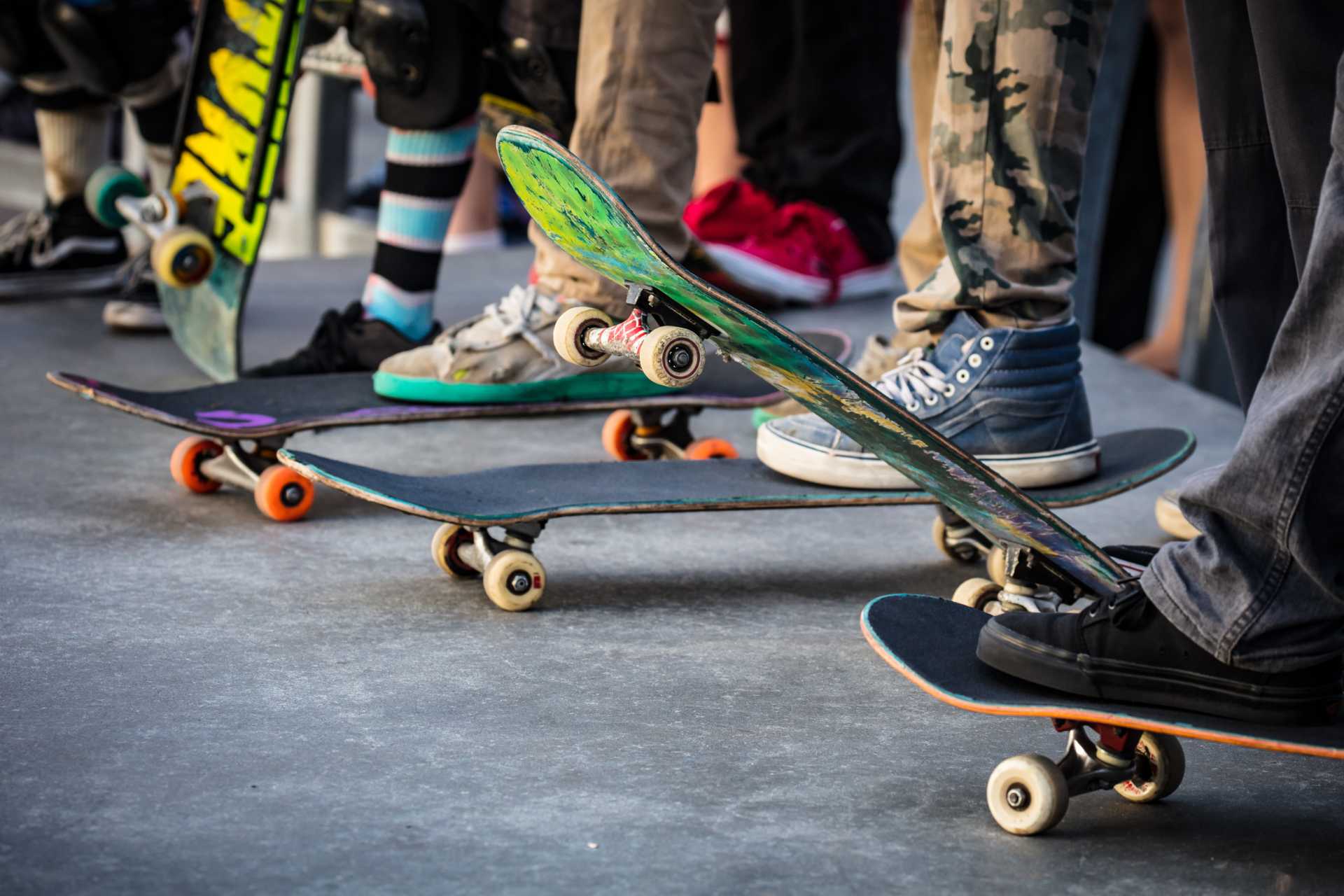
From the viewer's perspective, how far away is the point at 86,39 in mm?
3410

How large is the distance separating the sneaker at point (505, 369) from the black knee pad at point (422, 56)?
1.51 feet

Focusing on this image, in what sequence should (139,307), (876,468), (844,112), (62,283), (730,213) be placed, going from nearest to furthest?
(876,468), (139,307), (62,283), (730,213), (844,112)

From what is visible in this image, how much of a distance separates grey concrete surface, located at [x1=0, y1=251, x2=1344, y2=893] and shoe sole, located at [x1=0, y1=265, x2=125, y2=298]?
154 cm

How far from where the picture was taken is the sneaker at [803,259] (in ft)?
12.5

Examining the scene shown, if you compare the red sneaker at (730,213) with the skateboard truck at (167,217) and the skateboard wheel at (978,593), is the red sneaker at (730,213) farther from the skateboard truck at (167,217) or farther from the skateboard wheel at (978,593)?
the skateboard wheel at (978,593)

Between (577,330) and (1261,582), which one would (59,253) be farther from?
(1261,582)

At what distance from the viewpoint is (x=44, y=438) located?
266 centimetres

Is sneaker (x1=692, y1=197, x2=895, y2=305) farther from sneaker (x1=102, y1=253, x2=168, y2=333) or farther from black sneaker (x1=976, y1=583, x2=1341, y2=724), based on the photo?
black sneaker (x1=976, y1=583, x2=1341, y2=724)

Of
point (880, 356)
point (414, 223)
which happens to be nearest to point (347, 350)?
point (414, 223)

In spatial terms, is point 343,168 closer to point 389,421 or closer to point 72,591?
point 389,421

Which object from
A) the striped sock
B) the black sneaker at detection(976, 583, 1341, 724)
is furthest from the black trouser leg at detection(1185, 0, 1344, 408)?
the striped sock

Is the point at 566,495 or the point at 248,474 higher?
the point at 566,495

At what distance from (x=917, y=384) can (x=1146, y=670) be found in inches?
32.1

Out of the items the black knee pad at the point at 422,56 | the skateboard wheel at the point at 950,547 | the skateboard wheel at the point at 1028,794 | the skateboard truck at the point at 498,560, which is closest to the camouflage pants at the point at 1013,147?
the skateboard wheel at the point at 950,547
